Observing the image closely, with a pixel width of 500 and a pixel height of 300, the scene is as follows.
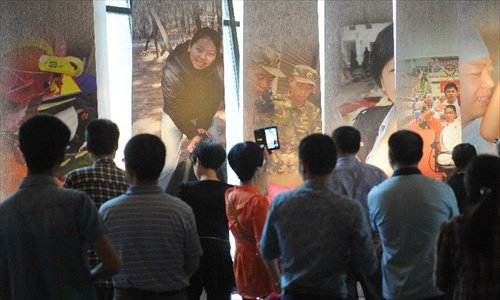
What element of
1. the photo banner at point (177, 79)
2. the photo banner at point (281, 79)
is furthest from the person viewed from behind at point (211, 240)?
the photo banner at point (281, 79)

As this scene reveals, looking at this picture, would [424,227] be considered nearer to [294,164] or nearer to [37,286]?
[37,286]

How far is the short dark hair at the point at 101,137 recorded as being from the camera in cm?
303

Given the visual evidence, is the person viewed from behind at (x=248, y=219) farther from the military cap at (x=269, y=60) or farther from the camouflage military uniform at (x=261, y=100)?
the military cap at (x=269, y=60)

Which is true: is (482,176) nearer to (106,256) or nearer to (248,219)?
(248,219)

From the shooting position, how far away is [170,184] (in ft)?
17.4

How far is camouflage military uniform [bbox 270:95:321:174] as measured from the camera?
18.7ft

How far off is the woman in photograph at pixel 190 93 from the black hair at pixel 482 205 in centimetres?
309

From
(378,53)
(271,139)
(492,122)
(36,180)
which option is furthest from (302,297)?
(492,122)

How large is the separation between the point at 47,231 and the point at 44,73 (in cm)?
278

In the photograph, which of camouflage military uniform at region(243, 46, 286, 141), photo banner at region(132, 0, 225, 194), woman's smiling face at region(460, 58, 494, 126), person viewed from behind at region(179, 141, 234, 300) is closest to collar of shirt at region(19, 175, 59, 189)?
person viewed from behind at region(179, 141, 234, 300)

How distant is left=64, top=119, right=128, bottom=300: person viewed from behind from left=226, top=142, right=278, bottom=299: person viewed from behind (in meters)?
0.57

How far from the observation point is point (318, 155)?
2.63 metres

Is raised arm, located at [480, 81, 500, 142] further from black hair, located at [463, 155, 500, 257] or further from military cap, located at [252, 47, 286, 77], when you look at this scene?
black hair, located at [463, 155, 500, 257]

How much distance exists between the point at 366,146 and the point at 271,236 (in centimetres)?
341
